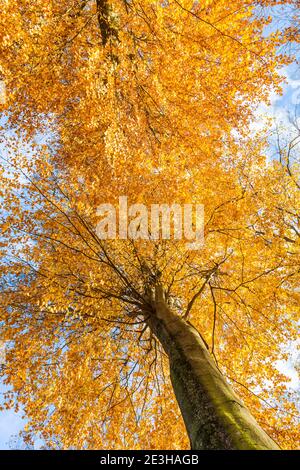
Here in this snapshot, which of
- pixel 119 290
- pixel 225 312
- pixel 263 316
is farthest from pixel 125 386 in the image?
pixel 263 316

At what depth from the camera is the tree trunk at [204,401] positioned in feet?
8.47

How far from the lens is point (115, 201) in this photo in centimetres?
732

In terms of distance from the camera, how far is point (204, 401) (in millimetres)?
3129

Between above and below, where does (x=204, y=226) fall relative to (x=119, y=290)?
above

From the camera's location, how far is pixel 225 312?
329 inches

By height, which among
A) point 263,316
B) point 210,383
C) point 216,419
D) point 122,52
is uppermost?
point 122,52

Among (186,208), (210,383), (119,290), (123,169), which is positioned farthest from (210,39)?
(210,383)

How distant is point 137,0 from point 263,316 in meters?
9.91

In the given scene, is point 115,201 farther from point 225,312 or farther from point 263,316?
point 263,316

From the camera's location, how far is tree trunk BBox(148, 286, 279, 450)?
2.58 m

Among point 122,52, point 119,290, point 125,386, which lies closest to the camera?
point 119,290

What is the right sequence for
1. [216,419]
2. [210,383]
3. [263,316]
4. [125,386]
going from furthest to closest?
[263,316] < [125,386] < [210,383] < [216,419]
